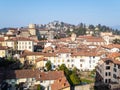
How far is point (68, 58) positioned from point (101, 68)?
10.3m

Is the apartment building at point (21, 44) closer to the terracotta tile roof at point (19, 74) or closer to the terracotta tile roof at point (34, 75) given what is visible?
the terracotta tile roof at point (34, 75)

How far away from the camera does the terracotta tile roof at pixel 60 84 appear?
3570 centimetres

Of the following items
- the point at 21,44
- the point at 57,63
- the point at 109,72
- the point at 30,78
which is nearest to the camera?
the point at 30,78

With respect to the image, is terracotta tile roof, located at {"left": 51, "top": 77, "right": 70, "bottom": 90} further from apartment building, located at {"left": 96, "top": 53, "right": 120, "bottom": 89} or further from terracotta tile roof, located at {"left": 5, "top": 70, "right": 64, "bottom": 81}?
apartment building, located at {"left": 96, "top": 53, "right": 120, "bottom": 89}

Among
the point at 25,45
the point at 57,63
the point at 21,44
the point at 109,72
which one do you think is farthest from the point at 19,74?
the point at 21,44

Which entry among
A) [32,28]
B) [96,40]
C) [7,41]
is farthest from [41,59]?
[32,28]

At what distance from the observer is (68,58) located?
56.3 meters

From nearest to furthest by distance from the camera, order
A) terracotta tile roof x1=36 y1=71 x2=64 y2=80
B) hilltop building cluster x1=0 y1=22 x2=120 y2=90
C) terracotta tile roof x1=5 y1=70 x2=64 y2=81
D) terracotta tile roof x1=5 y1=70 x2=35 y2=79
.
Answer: terracotta tile roof x1=5 y1=70 x2=35 y2=79 < hilltop building cluster x1=0 y1=22 x2=120 y2=90 < terracotta tile roof x1=5 y1=70 x2=64 y2=81 < terracotta tile roof x1=36 y1=71 x2=64 y2=80

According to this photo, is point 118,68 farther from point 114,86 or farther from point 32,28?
point 32,28

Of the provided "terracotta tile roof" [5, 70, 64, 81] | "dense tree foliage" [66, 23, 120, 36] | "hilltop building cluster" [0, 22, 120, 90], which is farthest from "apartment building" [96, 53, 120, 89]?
"dense tree foliage" [66, 23, 120, 36]

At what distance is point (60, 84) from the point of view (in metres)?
36.2

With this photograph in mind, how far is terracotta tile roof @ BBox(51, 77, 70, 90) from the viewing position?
3570 centimetres

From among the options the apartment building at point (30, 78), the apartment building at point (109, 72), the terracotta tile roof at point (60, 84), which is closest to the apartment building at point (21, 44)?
the apartment building at point (109, 72)

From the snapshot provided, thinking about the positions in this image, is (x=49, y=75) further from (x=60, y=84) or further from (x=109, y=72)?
(x=109, y=72)
